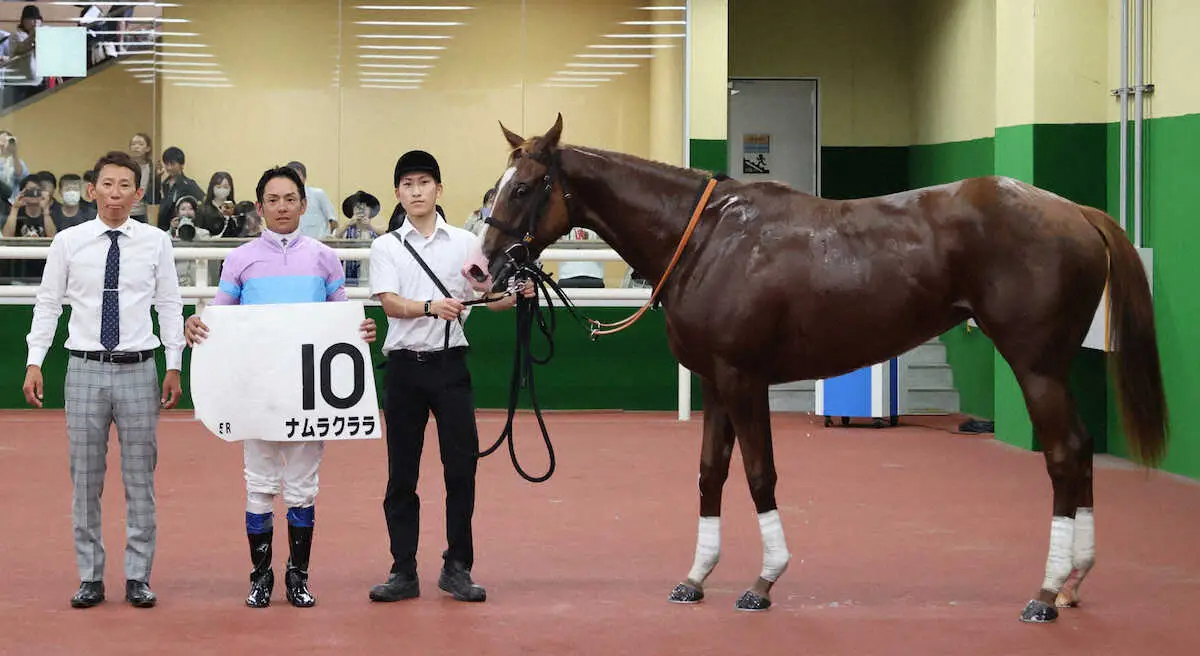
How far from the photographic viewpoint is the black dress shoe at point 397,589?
4887mm

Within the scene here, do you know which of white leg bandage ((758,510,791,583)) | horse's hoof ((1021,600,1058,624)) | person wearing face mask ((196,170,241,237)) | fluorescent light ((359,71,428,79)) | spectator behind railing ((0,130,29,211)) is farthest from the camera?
fluorescent light ((359,71,428,79))

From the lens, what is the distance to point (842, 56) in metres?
13.0

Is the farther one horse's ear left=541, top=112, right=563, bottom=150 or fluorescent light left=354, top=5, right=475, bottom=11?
fluorescent light left=354, top=5, right=475, bottom=11

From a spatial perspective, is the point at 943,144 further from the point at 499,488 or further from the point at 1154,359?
the point at 1154,359

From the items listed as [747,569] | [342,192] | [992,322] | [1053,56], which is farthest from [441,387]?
[342,192]

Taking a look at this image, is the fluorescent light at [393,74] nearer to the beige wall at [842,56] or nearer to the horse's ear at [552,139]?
the beige wall at [842,56]

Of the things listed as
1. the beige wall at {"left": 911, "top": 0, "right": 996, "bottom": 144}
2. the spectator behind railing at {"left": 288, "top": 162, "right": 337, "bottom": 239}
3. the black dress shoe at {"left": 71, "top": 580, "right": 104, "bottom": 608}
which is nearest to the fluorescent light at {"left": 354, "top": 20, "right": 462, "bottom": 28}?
the spectator behind railing at {"left": 288, "top": 162, "right": 337, "bottom": 239}

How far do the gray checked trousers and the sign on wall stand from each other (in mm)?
201

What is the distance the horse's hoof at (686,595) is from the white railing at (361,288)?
534 centimetres

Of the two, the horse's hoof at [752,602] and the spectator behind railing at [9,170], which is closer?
the horse's hoof at [752,602]

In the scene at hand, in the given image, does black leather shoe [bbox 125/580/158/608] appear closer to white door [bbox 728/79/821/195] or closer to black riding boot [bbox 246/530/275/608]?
black riding boot [bbox 246/530/275/608]

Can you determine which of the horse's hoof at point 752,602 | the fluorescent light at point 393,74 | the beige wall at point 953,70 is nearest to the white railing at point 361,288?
the fluorescent light at point 393,74

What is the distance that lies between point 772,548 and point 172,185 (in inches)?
310

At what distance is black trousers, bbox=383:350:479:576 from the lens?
4953mm
